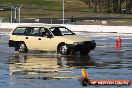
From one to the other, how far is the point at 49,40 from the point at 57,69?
8.21m

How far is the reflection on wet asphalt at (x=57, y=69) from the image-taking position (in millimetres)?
17016

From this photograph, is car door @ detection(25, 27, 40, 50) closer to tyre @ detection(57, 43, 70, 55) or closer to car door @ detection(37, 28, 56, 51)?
car door @ detection(37, 28, 56, 51)

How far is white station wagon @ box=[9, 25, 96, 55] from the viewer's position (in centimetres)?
2839

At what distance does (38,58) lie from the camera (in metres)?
26.6

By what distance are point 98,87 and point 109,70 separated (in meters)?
4.98

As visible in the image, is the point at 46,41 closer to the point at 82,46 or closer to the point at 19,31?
the point at 82,46

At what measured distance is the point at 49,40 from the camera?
29234mm

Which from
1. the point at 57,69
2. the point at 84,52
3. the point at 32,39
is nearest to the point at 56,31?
the point at 32,39

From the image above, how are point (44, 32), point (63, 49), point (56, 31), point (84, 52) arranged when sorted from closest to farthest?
point (63, 49) → point (84, 52) → point (56, 31) → point (44, 32)

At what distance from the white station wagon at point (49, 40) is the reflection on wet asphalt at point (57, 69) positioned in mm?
419

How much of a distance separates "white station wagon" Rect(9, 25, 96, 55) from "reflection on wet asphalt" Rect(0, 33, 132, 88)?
1.38ft

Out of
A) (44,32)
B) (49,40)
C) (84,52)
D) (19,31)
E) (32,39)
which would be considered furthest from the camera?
(19,31)

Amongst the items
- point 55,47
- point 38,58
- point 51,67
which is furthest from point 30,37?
point 51,67

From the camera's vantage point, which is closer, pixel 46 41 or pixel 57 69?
pixel 57 69
